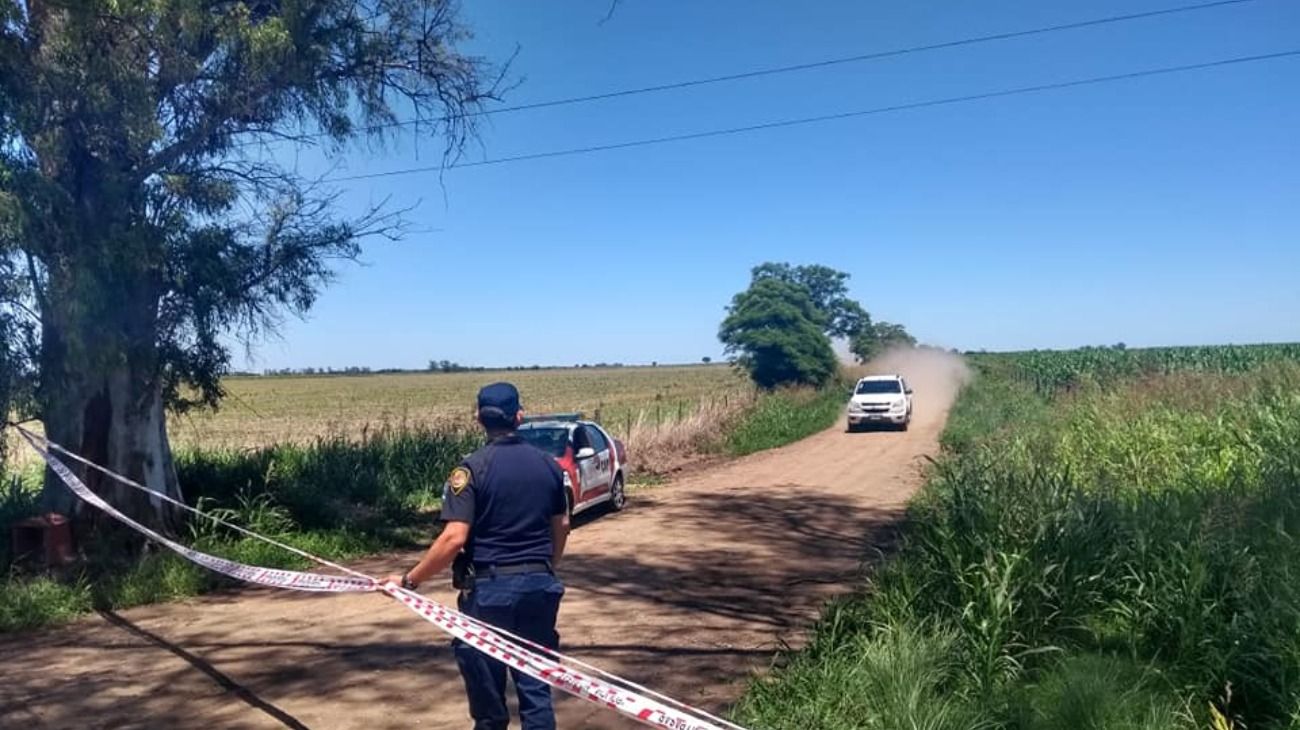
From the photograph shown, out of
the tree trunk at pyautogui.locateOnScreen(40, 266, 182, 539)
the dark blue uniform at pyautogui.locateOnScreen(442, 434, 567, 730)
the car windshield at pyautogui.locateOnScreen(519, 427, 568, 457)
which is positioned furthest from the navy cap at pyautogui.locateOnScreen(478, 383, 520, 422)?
the car windshield at pyautogui.locateOnScreen(519, 427, 568, 457)

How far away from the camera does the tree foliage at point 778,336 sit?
4803cm

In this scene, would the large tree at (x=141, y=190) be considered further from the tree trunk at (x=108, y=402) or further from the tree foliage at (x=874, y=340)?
the tree foliage at (x=874, y=340)

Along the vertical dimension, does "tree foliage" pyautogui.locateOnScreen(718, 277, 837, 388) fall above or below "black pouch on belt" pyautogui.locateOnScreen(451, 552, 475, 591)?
above

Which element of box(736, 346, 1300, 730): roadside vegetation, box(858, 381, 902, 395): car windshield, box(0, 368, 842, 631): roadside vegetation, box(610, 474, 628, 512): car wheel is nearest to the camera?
box(736, 346, 1300, 730): roadside vegetation

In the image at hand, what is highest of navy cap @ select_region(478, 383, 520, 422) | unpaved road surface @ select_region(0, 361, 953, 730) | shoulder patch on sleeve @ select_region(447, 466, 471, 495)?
navy cap @ select_region(478, 383, 520, 422)

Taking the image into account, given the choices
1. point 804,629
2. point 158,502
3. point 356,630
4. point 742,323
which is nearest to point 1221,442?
point 804,629

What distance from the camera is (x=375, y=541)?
12.4 meters

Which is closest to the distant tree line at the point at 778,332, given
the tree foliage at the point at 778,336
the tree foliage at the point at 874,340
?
the tree foliage at the point at 778,336

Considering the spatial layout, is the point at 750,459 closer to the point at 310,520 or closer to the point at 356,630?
the point at 310,520

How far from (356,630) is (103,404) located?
424cm

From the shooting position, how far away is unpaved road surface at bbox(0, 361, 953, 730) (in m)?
6.05

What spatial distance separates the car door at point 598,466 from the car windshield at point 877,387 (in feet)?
59.6

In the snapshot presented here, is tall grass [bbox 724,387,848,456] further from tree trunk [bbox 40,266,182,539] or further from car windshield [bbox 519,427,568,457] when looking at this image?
tree trunk [bbox 40,266,182,539]

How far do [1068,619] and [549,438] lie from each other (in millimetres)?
9312
